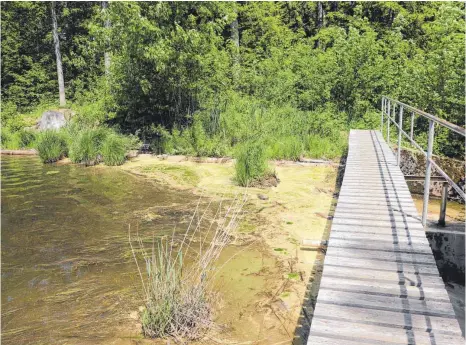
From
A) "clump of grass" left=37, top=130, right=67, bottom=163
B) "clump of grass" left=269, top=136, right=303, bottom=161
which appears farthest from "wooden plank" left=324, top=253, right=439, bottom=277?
"clump of grass" left=37, top=130, right=67, bottom=163

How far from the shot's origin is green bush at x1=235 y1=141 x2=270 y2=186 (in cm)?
839

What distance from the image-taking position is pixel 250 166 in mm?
8406

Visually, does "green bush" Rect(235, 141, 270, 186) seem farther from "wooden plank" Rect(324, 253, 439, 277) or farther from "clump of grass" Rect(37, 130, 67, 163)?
"clump of grass" Rect(37, 130, 67, 163)

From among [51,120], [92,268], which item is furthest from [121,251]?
[51,120]

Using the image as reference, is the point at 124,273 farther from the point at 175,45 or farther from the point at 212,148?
the point at 175,45

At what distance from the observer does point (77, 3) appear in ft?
76.0

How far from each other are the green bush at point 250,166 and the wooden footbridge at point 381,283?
3.30 m

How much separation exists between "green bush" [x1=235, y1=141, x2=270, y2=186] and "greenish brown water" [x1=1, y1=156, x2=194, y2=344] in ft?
4.37

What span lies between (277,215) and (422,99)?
7.17 metres

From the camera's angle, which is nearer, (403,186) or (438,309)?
(438,309)

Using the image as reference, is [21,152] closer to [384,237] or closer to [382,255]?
[384,237]

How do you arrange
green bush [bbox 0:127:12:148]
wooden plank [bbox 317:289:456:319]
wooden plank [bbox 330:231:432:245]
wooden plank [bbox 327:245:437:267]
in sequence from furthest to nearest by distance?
green bush [bbox 0:127:12:148] < wooden plank [bbox 330:231:432:245] < wooden plank [bbox 327:245:437:267] < wooden plank [bbox 317:289:456:319]

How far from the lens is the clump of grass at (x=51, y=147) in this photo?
11.4 m

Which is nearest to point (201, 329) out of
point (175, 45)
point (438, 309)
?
point (438, 309)
